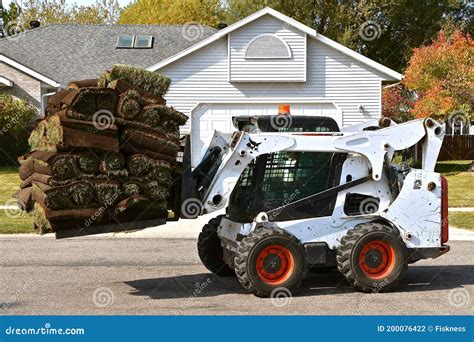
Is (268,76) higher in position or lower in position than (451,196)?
higher

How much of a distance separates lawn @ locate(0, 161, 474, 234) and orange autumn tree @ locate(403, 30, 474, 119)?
8.44 ft

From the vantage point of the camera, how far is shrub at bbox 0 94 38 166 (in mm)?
29938

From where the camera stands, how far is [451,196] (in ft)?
75.2

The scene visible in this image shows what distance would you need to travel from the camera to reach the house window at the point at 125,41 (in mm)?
34312

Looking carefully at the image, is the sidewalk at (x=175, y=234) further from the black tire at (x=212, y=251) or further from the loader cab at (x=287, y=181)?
the loader cab at (x=287, y=181)

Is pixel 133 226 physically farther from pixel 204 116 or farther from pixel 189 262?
pixel 204 116

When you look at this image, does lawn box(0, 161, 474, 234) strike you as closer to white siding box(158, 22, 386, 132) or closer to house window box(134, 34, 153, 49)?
white siding box(158, 22, 386, 132)

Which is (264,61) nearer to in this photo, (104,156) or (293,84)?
(293,84)

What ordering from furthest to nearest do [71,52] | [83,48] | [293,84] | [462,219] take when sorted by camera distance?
[83,48]
[71,52]
[293,84]
[462,219]

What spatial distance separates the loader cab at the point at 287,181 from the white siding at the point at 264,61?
18.2 meters

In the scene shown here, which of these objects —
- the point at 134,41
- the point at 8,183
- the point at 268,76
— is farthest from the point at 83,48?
the point at 8,183

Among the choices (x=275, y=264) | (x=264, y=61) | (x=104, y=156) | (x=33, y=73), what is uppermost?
(x=264, y=61)

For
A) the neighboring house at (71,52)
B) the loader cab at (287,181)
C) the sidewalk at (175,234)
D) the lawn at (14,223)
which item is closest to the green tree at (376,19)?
the neighboring house at (71,52)

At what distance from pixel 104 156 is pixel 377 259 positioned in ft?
11.3
